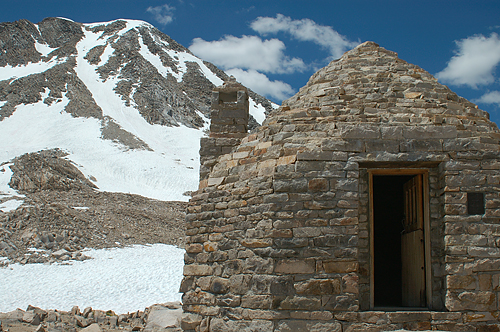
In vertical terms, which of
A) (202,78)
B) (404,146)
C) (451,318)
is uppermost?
(202,78)

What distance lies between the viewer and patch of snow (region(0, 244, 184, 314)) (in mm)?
15328

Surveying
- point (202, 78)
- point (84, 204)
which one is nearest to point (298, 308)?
point (84, 204)

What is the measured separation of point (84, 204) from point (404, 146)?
92.7ft

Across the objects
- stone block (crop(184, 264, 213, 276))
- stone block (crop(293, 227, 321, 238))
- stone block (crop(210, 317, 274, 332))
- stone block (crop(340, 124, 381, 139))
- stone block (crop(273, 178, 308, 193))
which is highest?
stone block (crop(340, 124, 381, 139))

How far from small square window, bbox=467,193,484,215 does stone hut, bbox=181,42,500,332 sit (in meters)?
0.01

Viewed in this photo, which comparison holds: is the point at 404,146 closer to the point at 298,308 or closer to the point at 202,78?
the point at 298,308

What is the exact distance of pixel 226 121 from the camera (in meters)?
8.52

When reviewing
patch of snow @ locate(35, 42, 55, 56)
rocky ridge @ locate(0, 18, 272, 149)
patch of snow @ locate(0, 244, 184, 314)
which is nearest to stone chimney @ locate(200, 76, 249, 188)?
patch of snow @ locate(0, 244, 184, 314)

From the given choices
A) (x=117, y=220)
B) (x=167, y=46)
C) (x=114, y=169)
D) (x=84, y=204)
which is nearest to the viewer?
(x=117, y=220)

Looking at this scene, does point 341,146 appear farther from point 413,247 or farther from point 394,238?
point 394,238

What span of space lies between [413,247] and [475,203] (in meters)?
1.29

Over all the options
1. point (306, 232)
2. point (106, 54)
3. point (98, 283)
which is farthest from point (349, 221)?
point (106, 54)

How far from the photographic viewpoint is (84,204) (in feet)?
99.1

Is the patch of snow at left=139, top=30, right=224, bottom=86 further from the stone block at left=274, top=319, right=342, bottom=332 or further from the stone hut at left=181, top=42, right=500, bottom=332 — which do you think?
the stone block at left=274, top=319, right=342, bottom=332
